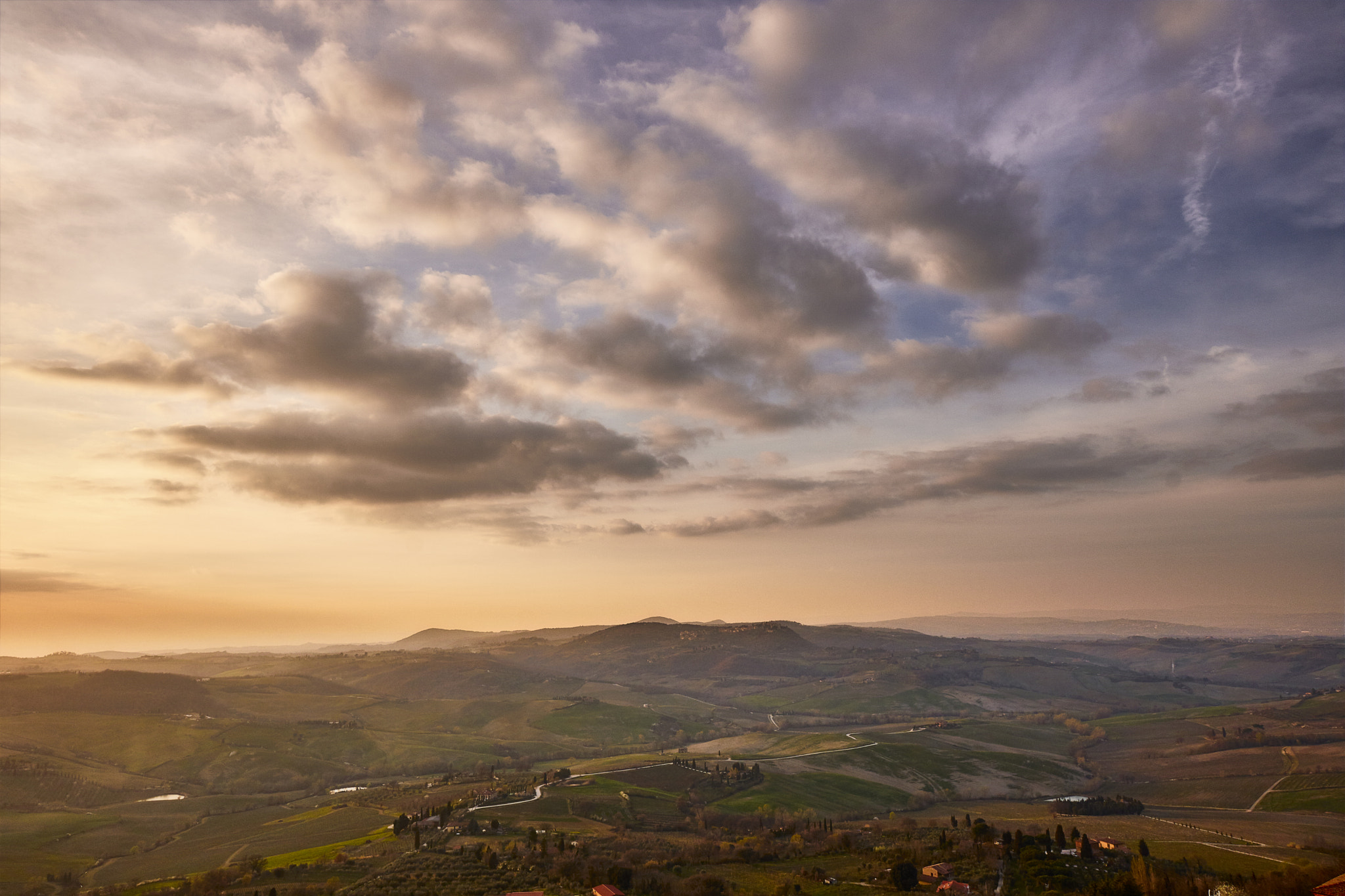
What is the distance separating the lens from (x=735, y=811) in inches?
7726

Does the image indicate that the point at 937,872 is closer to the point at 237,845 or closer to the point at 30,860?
the point at 237,845

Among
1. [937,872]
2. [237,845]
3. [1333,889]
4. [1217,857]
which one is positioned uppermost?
[1333,889]

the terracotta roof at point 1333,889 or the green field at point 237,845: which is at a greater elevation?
the terracotta roof at point 1333,889

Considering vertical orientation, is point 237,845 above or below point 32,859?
above

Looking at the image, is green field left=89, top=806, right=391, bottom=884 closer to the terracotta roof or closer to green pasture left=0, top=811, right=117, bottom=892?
green pasture left=0, top=811, right=117, bottom=892

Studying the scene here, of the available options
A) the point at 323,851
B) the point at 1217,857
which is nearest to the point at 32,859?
the point at 323,851

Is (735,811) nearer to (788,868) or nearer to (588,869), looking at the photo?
(788,868)

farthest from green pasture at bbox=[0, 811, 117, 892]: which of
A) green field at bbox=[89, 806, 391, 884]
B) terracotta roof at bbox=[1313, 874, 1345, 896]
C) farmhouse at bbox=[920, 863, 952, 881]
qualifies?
terracotta roof at bbox=[1313, 874, 1345, 896]

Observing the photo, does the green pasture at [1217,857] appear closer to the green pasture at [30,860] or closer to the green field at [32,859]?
the green pasture at [30,860]

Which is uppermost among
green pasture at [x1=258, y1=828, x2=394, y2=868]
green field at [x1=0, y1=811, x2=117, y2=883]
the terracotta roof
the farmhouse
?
the terracotta roof

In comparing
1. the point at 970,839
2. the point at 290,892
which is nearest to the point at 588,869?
the point at 290,892

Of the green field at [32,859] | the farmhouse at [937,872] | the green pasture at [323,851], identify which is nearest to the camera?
the farmhouse at [937,872]

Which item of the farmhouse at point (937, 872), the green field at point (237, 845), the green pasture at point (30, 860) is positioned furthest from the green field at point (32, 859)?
the farmhouse at point (937, 872)

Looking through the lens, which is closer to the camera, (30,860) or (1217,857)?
(1217,857)
